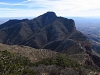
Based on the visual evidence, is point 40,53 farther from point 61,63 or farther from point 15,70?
point 15,70

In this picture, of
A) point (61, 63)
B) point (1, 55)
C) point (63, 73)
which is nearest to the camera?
point (63, 73)

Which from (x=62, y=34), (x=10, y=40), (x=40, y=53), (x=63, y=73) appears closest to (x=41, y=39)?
(x=62, y=34)

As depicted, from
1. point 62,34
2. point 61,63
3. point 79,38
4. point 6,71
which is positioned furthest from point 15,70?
point 62,34

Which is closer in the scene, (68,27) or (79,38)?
(79,38)

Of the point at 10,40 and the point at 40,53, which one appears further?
the point at 10,40

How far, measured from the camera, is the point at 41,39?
574 ft

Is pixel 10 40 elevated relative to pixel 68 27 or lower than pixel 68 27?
lower

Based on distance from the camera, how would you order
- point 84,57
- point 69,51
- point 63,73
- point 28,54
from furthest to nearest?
point 69,51 → point 84,57 → point 28,54 → point 63,73

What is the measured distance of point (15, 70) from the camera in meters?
59.4

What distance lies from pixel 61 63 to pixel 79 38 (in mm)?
84216

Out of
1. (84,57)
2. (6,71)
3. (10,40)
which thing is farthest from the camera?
(10,40)

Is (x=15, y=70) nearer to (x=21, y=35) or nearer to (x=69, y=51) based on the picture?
(x=69, y=51)

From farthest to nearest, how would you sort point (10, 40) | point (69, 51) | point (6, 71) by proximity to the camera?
point (10, 40), point (69, 51), point (6, 71)

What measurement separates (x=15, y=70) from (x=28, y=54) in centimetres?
3211
